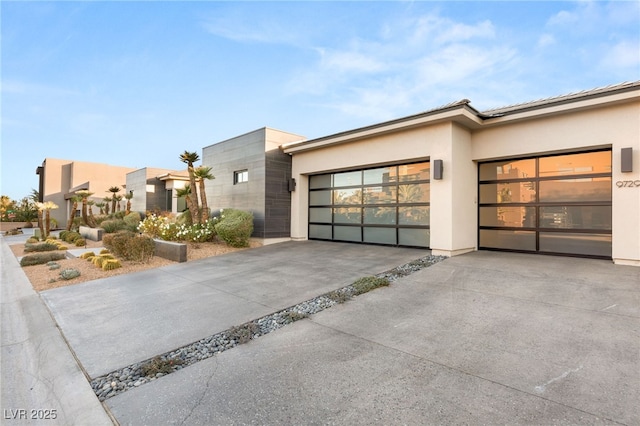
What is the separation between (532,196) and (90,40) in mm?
16593

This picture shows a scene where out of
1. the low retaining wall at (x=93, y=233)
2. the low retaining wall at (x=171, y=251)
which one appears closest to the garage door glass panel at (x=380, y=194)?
the low retaining wall at (x=171, y=251)

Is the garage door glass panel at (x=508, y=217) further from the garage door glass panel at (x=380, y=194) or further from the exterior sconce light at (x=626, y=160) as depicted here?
the garage door glass panel at (x=380, y=194)

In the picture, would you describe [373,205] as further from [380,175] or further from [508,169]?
[508,169]

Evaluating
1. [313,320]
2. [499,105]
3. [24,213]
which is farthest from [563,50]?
[24,213]

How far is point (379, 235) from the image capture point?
9.81 meters

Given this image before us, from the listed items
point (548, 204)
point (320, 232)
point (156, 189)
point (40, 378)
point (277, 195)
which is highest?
point (156, 189)

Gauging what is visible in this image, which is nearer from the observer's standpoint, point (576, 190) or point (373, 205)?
point (576, 190)

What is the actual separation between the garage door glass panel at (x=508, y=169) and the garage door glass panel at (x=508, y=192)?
207mm

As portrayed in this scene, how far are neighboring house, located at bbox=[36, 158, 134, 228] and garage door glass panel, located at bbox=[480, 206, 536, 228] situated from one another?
35.0 metres

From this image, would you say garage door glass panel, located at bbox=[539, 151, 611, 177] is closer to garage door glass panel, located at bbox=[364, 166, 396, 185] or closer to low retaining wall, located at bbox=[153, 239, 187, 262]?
garage door glass panel, located at bbox=[364, 166, 396, 185]

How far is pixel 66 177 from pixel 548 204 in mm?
43266

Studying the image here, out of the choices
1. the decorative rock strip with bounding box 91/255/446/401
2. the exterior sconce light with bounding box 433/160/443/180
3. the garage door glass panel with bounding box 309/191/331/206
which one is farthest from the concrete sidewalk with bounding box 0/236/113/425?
the garage door glass panel with bounding box 309/191/331/206

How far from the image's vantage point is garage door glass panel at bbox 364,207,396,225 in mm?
9500

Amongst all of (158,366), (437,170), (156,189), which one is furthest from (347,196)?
(156,189)
